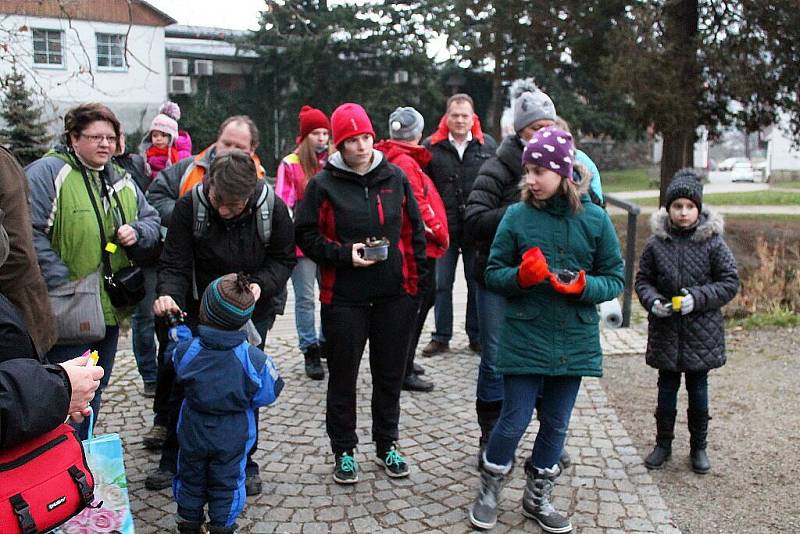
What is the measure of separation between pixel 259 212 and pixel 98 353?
3.62 feet

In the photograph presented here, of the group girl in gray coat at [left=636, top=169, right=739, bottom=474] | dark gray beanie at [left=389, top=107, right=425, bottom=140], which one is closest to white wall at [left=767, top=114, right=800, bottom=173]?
dark gray beanie at [left=389, top=107, right=425, bottom=140]

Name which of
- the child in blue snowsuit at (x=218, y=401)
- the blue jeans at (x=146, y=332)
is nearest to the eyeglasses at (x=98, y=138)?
the child in blue snowsuit at (x=218, y=401)

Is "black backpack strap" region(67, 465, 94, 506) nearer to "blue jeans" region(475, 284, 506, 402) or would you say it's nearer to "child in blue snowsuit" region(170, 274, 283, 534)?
"child in blue snowsuit" region(170, 274, 283, 534)

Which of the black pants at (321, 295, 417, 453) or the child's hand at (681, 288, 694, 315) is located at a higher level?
the child's hand at (681, 288, 694, 315)

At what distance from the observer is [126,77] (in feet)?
91.2

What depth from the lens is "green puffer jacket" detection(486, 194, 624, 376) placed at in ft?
12.1

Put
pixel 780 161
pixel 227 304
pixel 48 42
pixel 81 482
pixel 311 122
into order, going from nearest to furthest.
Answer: pixel 81 482 → pixel 227 304 → pixel 311 122 → pixel 48 42 → pixel 780 161

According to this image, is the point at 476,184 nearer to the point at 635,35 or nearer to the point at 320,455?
the point at 320,455

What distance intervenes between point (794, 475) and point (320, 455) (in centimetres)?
271

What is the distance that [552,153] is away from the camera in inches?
144

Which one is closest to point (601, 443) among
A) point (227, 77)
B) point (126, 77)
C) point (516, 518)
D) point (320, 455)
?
point (516, 518)

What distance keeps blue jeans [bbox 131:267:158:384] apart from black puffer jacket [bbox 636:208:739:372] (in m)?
3.11

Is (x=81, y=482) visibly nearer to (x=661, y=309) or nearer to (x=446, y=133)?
(x=661, y=309)

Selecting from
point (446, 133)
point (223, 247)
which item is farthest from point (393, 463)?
point (446, 133)
